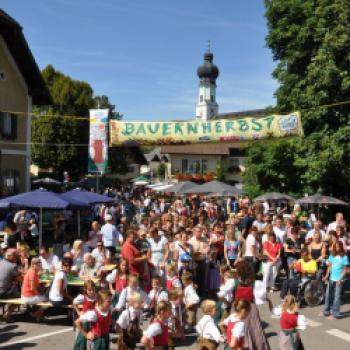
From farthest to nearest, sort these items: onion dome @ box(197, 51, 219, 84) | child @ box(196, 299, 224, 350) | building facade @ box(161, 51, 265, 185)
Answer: onion dome @ box(197, 51, 219, 84) → building facade @ box(161, 51, 265, 185) → child @ box(196, 299, 224, 350)

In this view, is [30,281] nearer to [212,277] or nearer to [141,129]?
[212,277]

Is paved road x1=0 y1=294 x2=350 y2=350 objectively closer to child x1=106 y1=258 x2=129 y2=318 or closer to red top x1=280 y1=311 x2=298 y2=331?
child x1=106 y1=258 x2=129 y2=318

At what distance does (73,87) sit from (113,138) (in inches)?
939

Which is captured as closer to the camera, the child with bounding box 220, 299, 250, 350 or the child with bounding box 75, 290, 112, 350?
the child with bounding box 220, 299, 250, 350

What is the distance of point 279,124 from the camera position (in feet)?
53.2

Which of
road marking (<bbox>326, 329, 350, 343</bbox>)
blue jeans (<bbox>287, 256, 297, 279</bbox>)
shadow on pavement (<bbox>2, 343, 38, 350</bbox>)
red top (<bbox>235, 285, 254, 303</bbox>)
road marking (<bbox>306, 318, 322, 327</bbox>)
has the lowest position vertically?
shadow on pavement (<bbox>2, 343, 38, 350</bbox>)

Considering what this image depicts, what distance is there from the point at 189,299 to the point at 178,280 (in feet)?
1.74

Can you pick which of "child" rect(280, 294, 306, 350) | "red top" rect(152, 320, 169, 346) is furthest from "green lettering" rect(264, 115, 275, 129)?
"red top" rect(152, 320, 169, 346)

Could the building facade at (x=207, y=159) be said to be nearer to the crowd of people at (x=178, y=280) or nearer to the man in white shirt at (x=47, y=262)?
the crowd of people at (x=178, y=280)

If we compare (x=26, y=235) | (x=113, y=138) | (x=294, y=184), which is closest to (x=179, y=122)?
(x=113, y=138)

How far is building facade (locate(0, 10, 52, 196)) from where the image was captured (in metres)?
21.1

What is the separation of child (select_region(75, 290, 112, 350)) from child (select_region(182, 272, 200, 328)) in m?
2.14

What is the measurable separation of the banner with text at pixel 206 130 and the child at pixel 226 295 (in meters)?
9.08

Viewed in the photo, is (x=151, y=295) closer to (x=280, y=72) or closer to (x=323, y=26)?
(x=323, y=26)
